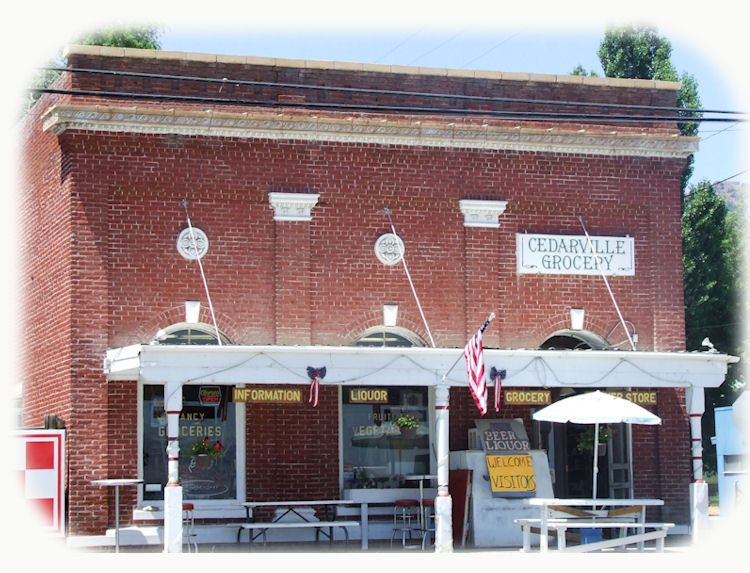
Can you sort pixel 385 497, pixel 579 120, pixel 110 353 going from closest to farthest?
pixel 110 353 → pixel 385 497 → pixel 579 120

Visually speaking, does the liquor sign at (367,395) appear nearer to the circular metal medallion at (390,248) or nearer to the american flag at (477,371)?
the american flag at (477,371)

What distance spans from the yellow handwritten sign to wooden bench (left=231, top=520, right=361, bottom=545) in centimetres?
238

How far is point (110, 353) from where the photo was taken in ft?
64.9

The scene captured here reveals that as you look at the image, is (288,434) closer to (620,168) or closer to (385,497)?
(385,497)

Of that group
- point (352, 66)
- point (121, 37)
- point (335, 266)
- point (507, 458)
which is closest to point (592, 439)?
point (507, 458)

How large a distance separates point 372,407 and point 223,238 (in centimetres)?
394

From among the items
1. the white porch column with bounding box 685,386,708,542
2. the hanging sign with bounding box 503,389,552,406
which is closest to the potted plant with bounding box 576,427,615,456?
the hanging sign with bounding box 503,389,552,406

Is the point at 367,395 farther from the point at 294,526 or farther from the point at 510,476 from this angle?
the point at 510,476

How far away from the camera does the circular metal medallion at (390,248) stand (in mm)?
21625

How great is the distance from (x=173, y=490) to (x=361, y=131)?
7365 millimetres

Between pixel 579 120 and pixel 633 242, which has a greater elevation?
pixel 579 120

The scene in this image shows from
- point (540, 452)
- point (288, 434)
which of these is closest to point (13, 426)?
point (288, 434)

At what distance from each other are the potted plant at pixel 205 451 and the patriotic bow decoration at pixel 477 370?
16.1 ft

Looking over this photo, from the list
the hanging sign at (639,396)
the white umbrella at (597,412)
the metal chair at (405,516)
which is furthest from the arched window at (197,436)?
the hanging sign at (639,396)
